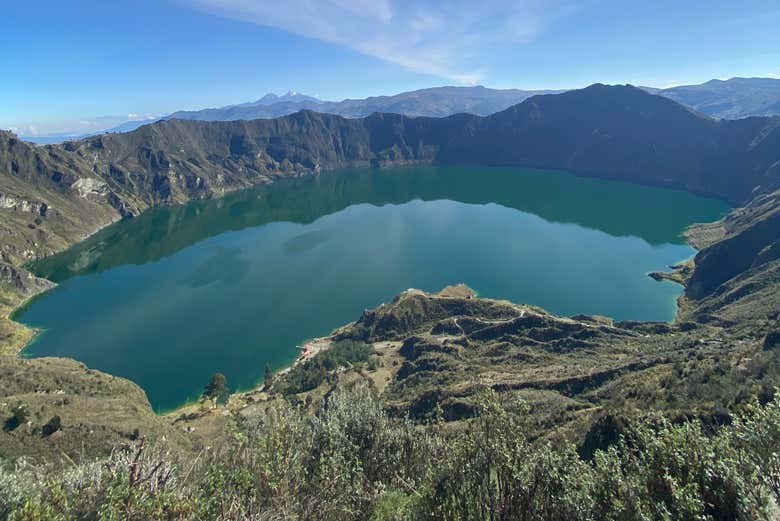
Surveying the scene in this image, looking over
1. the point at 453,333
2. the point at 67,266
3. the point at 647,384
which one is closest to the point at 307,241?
the point at 67,266

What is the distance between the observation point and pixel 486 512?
524 inches

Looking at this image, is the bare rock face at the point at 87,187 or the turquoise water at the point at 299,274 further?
the bare rock face at the point at 87,187

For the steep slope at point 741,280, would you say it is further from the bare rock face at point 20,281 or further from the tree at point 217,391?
the bare rock face at point 20,281

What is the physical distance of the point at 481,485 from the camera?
45.5ft

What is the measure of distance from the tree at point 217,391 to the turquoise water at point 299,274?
4.38 metres

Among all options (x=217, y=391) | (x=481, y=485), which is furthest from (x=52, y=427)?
(x=481, y=485)

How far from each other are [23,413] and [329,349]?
40.8 m

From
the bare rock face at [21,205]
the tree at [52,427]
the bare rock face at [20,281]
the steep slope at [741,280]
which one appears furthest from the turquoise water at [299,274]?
the tree at [52,427]

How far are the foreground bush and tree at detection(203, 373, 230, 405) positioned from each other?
4918 cm

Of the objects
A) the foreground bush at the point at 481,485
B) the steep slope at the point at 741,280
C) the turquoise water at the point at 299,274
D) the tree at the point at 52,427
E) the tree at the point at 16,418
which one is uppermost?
the foreground bush at the point at 481,485

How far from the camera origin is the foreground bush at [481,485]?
11.1 metres

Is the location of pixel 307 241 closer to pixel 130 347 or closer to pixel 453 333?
pixel 130 347

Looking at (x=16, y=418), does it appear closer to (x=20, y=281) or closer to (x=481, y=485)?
(x=481, y=485)

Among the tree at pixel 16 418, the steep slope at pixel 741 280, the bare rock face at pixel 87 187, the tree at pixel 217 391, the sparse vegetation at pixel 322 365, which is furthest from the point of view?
the bare rock face at pixel 87 187
